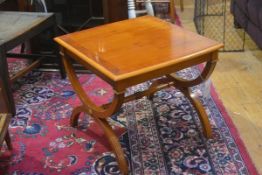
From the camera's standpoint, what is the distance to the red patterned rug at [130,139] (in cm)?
181

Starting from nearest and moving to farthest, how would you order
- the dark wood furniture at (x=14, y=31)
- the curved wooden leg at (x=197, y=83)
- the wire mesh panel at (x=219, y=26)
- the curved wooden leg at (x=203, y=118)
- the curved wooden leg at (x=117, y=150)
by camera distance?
the curved wooden leg at (x=117, y=150) < the curved wooden leg at (x=197, y=83) < the curved wooden leg at (x=203, y=118) < the dark wood furniture at (x=14, y=31) < the wire mesh panel at (x=219, y=26)

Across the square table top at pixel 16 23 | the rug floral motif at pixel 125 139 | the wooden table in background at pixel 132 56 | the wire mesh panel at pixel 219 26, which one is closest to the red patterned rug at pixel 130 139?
the rug floral motif at pixel 125 139

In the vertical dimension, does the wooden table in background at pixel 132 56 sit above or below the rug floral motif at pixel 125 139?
above

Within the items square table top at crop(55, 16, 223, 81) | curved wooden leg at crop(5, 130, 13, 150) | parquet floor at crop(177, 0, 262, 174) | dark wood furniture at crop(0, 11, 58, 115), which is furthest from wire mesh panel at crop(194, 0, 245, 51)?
curved wooden leg at crop(5, 130, 13, 150)

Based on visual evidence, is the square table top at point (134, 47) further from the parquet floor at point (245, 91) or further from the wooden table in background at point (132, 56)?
the parquet floor at point (245, 91)

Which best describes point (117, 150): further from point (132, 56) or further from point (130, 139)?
point (132, 56)

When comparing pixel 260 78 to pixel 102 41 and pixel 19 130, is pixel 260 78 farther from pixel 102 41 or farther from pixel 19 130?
pixel 19 130

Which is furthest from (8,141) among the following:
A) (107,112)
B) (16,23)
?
(16,23)

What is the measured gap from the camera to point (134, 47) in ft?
5.88

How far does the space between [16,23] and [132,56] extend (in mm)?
1090

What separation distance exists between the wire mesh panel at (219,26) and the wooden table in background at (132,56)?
1.28 metres

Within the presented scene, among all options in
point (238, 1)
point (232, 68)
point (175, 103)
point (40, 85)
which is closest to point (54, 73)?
point (40, 85)

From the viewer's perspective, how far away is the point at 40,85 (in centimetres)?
267

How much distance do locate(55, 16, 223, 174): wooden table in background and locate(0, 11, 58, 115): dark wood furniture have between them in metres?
0.42
